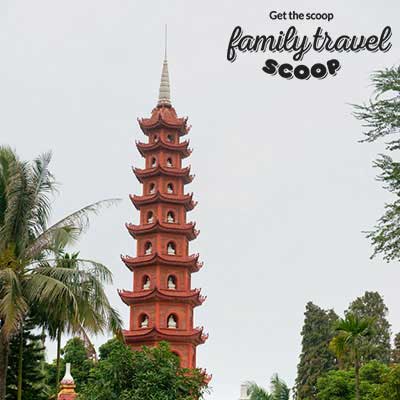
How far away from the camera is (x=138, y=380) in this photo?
932 inches

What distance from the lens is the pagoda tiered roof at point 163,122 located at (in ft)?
158

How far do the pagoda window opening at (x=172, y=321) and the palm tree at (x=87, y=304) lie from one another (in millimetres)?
25023

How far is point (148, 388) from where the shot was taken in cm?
2336

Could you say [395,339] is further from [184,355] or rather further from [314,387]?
[184,355]

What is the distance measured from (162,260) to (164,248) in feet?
3.68

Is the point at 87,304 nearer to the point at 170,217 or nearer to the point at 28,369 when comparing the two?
the point at 28,369

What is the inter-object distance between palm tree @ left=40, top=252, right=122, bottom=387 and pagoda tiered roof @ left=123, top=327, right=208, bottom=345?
→ 2400 centimetres

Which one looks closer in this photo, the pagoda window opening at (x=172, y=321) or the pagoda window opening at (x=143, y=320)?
the pagoda window opening at (x=172, y=321)

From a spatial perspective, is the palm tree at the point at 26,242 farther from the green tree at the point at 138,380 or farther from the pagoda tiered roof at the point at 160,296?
the pagoda tiered roof at the point at 160,296

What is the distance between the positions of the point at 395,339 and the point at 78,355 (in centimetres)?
2061

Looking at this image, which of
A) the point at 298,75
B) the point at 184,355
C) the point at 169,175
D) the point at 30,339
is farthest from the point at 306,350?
the point at 298,75

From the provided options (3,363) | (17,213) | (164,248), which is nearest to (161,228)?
(164,248)

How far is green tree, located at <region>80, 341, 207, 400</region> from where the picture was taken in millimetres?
23375

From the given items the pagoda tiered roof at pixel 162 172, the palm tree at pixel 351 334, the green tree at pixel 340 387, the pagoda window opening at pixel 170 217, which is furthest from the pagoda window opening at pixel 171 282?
the palm tree at pixel 351 334
